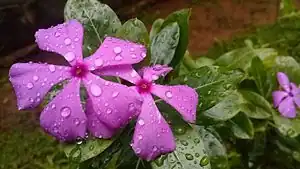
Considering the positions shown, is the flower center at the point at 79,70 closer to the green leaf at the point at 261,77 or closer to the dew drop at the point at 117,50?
the dew drop at the point at 117,50

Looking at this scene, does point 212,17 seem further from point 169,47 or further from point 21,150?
point 169,47

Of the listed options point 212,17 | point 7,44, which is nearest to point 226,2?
A: point 212,17

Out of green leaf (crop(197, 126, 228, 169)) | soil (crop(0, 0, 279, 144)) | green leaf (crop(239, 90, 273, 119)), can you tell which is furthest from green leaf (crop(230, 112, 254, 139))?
soil (crop(0, 0, 279, 144))

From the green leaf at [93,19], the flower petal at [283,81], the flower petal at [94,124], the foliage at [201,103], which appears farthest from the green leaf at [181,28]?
the flower petal at [283,81]

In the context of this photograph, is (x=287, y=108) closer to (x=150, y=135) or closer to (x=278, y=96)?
(x=278, y=96)

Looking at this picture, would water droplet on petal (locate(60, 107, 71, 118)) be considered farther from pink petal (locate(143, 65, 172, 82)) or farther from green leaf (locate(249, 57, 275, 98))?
green leaf (locate(249, 57, 275, 98))
